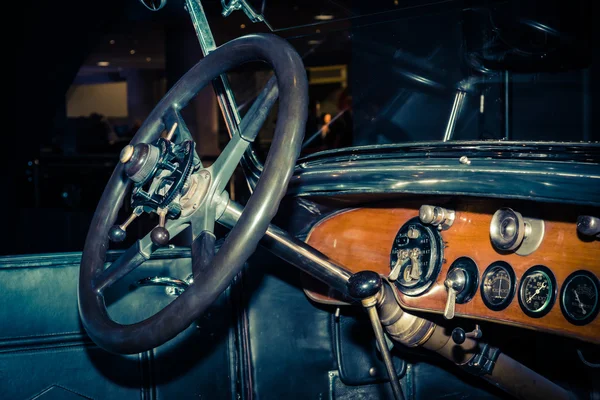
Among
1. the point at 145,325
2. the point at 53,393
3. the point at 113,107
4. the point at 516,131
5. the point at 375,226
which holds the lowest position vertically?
the point at 53,393

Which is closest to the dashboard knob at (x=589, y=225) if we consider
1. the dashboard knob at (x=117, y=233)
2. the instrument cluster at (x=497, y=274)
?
the instrument cluster at (x=497, y=274)

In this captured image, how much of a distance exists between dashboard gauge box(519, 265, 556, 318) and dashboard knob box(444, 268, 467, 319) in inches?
4.7

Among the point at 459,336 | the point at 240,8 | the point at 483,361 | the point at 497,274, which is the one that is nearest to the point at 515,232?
the point at 497,274

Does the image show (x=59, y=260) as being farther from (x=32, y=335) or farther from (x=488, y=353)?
(x=488, y=353)

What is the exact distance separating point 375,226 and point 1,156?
4133 mm

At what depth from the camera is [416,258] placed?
4.64ft

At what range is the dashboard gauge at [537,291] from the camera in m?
1.21

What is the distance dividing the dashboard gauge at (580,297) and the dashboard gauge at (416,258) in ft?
0.91

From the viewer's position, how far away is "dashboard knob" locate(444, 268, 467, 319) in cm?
129

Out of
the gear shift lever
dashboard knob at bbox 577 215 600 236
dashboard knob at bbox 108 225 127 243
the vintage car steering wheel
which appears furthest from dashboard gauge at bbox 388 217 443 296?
dashboard knob at bbox 108 225 127 243

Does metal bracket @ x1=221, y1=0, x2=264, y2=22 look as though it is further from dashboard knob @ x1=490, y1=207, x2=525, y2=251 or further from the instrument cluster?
dashboard knob @ x1=490, y1=207, x2=525, y2=251

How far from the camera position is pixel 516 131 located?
1.80 metres

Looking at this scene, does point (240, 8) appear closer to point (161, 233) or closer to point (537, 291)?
point (161, 233)

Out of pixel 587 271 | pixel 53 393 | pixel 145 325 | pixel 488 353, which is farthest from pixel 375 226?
pixel 53 393
